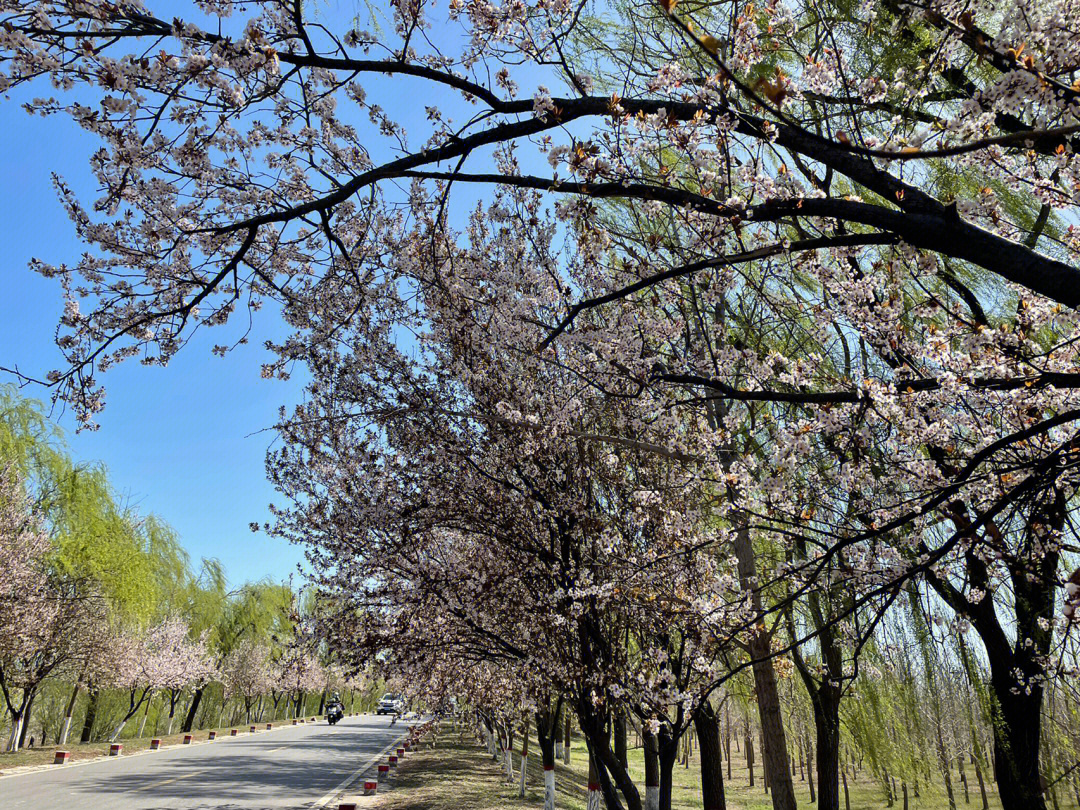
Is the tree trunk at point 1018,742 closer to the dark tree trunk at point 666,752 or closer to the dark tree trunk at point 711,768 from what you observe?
the dark tree trunk at point 711,768

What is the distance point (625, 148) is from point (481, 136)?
83 cm

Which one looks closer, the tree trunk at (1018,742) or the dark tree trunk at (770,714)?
the tree trunk at (1018,742)

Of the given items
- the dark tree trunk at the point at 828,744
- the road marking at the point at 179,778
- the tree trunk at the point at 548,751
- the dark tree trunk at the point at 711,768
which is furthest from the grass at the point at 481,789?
the road marking at the point at 179,778

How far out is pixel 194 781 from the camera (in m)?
14.0

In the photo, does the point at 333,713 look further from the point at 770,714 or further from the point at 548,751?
the point at 770,714

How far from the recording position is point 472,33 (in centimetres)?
395

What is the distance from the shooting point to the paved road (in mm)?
11070

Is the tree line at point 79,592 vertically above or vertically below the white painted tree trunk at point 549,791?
above

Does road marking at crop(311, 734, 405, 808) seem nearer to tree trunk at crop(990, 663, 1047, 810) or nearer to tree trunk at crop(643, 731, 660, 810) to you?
tree trunk at crop(643, 731, 660, 810)

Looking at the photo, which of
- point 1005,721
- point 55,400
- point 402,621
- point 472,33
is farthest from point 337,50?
point 1005,721

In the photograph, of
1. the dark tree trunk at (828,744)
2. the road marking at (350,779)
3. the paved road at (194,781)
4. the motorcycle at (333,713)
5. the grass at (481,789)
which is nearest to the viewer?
the dark tree trunk at (828,744)

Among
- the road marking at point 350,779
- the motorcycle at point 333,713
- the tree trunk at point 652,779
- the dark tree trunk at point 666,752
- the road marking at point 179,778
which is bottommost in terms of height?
the motorcycle at point 333,713

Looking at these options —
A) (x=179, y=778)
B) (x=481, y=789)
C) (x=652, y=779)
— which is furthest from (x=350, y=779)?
(x=652, y=779)

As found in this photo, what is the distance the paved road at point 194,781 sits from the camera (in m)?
11.1
